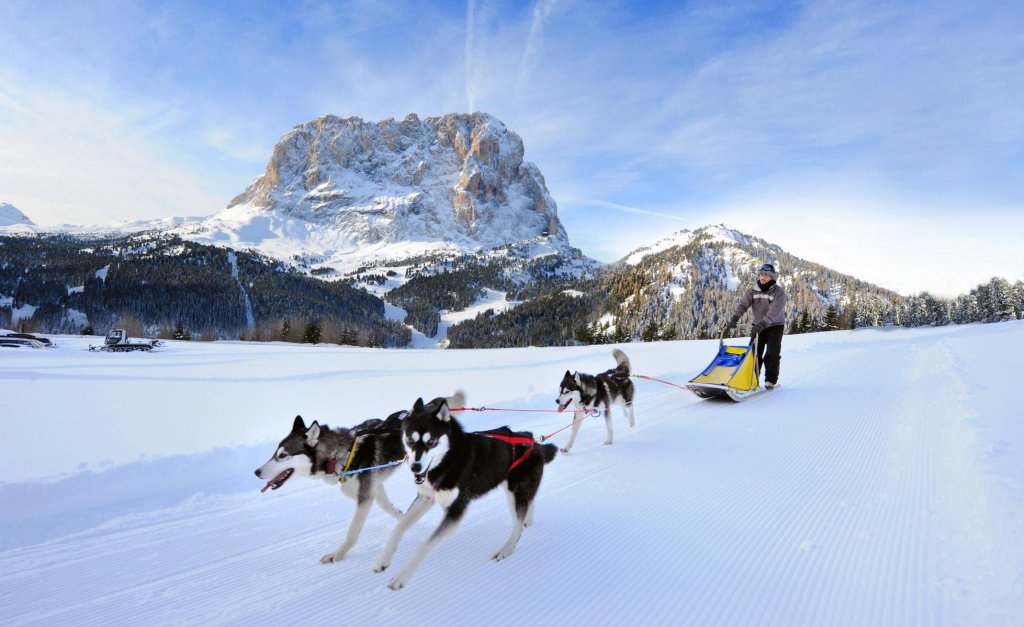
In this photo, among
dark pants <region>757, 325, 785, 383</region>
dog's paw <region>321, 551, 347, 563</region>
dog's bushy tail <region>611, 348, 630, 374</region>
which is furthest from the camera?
dark pants <region>757, 325, 785, 383</region>

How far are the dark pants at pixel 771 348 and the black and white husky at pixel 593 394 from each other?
4451 millimetres

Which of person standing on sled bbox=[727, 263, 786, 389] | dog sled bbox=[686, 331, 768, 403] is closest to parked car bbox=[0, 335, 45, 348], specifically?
dog sled bbox=[686, 331, 768, 403]

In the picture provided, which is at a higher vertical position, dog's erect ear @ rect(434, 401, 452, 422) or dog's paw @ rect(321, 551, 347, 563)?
dog's erect ear @ rect(434, 401, 452, 422)

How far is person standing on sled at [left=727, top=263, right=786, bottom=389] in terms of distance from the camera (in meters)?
10.3

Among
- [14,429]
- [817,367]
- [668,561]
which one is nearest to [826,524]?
[668,561]

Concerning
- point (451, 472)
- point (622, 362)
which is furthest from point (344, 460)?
point (622, 362)

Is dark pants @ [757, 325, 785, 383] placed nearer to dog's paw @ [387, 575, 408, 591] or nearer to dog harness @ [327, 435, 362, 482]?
dog harness @ [327, 435, 362, 482]

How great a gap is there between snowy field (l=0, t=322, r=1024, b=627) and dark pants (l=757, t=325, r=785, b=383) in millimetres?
2400

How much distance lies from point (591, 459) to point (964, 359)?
52.9 feet

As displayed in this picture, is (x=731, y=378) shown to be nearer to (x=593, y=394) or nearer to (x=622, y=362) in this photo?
(x=622, y=362)

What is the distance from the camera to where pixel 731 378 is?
9.39 meters

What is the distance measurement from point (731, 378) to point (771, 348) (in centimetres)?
209

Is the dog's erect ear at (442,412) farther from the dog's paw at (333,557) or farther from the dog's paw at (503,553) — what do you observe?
the dog's paw at (333,557)

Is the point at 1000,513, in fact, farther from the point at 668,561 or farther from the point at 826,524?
the point at 668,561
